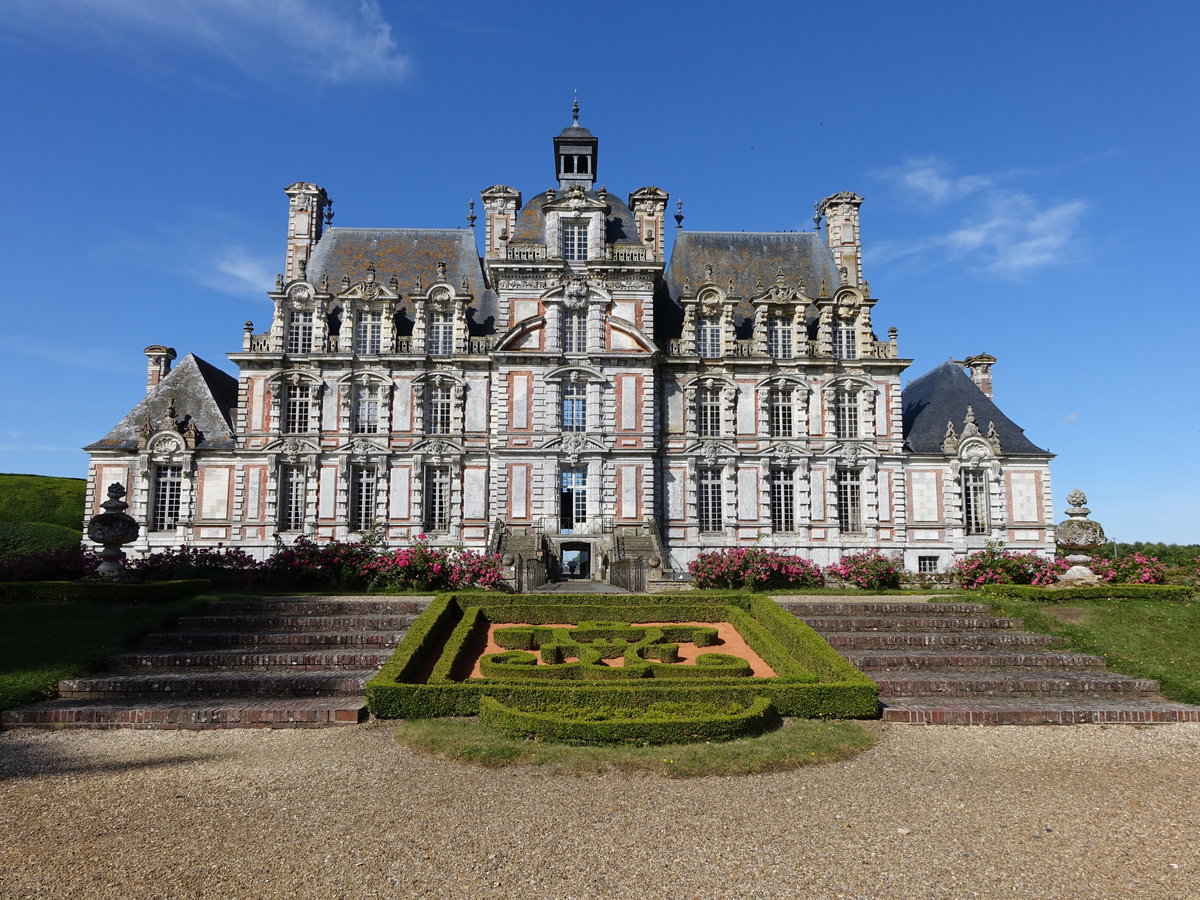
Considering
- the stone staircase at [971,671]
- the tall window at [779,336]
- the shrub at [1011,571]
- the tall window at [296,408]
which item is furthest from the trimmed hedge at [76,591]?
the tall window at [779,336]

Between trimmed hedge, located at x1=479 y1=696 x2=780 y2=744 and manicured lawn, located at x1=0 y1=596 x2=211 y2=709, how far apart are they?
8.10 meters

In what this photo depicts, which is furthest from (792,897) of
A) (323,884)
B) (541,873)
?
(323,884)

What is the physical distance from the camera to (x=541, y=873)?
6895 mm

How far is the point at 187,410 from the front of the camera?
3388cm

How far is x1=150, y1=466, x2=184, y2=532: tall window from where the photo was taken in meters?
32.4

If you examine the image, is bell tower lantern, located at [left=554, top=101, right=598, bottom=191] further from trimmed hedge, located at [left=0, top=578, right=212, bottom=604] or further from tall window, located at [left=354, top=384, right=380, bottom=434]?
trimmed hedge, located at [left=0, top=578, right=212, bottom=604]

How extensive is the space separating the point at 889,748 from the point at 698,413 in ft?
74.7

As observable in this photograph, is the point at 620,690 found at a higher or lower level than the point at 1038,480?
lower

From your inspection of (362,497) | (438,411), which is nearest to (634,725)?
(438,411)

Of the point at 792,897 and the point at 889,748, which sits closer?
the point at 792,897

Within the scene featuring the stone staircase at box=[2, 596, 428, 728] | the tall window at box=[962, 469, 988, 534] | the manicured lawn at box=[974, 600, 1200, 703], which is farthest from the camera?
the tall window at box=[962, 469, 988, 534]

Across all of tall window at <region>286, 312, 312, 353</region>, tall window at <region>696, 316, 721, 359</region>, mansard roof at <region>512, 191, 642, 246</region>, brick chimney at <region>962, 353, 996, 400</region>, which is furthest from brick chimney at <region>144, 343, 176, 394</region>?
brick chimney at <region>962, 353, 996, 400</region>

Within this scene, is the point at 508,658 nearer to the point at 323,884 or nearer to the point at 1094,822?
the point at 323,884

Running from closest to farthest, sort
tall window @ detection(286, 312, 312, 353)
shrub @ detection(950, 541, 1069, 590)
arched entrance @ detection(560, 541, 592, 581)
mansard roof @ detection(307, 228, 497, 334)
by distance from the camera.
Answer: shrub @ detection(950, 541, 1069, 590) → arched entrance @ detection(560, 541, 592, 581) → tall window @ detection(286, 312, 312, 353) → mansard roof @ detection(307, 228, 497, 334)
